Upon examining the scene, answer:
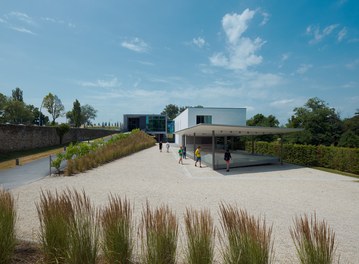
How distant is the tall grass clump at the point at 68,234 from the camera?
2449 millimetres

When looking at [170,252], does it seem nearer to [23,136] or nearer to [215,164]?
[215,164]

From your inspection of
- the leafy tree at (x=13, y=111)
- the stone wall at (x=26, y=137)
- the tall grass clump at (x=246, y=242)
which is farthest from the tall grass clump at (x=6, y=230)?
the leafy tree at (x=13, y=111)

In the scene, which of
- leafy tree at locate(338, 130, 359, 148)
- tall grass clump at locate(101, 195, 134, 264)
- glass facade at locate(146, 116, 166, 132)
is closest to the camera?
tall grass clump at locate(101, 195, 134, 264)

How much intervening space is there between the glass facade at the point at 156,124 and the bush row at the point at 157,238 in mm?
55279

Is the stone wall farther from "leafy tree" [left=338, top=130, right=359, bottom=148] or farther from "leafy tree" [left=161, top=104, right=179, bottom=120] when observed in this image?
"leafy tree" [left=161, top=104, right=179, bottom=120]

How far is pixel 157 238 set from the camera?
2412 mm

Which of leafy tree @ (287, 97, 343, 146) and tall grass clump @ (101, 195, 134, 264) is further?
leafy tree @ (287, 97, 343, 146)

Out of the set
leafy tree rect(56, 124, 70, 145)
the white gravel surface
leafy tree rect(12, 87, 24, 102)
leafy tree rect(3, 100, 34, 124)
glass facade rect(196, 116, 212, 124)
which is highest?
leafy tree rect(12, 87, 24, 102)

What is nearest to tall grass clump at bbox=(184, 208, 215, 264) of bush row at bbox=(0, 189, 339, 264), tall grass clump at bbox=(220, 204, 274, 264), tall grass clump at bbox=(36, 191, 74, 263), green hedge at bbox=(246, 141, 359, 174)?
bush row at bbox=(0, 189, 339, 264)

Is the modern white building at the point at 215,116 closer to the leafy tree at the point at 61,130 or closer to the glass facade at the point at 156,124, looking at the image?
the leafy tree at the point at 61,130

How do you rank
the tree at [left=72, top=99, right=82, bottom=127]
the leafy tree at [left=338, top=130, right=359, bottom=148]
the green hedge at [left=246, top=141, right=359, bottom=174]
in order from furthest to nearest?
the tree at [left=72, top=99, right=82, bottom=127], the leafy tree at [left=338, top=130, right=359, bottom=148], the green hedge at [left=246, top=141, right=359, bottom=174]

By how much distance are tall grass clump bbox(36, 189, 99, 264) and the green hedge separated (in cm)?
1729

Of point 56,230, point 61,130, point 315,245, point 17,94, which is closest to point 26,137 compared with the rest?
point 61,130

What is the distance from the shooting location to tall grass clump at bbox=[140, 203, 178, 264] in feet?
7.84
